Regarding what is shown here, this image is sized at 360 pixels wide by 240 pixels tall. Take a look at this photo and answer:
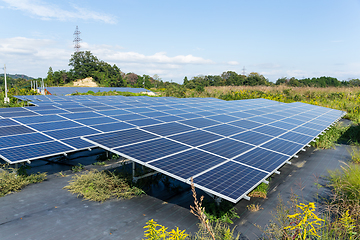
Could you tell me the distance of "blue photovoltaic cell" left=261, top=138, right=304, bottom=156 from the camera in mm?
8435

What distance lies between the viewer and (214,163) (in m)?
6.59

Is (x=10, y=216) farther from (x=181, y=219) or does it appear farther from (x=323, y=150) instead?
(x=323, y=150)

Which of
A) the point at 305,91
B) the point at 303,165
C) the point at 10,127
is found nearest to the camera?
the point at 10,127

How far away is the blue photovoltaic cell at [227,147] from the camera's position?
750 cm

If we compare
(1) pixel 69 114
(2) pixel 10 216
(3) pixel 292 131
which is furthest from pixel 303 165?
(1) pixel 69 114

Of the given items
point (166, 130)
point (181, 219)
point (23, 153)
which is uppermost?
point (166, 130)

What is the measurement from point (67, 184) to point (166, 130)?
4414mm

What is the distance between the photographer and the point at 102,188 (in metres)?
7.70

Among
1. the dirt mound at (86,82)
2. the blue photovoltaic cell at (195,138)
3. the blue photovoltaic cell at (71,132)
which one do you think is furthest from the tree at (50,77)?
the blue photovoltaic cell at (195,138)

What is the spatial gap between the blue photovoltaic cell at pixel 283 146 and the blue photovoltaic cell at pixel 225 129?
1689mm

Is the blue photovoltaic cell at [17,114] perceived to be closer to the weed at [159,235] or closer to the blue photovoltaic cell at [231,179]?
the blue photovoltaic cell at [231,179]

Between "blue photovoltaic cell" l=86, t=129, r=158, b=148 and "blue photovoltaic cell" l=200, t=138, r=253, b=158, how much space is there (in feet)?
7.55

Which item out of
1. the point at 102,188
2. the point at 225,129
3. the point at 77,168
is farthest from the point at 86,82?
the point at 102,188

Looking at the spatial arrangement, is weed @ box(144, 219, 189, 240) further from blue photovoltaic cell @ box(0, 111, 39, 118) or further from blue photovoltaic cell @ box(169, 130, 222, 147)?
blue photovoltaic cell @ box(0, 111, 39, 118)
